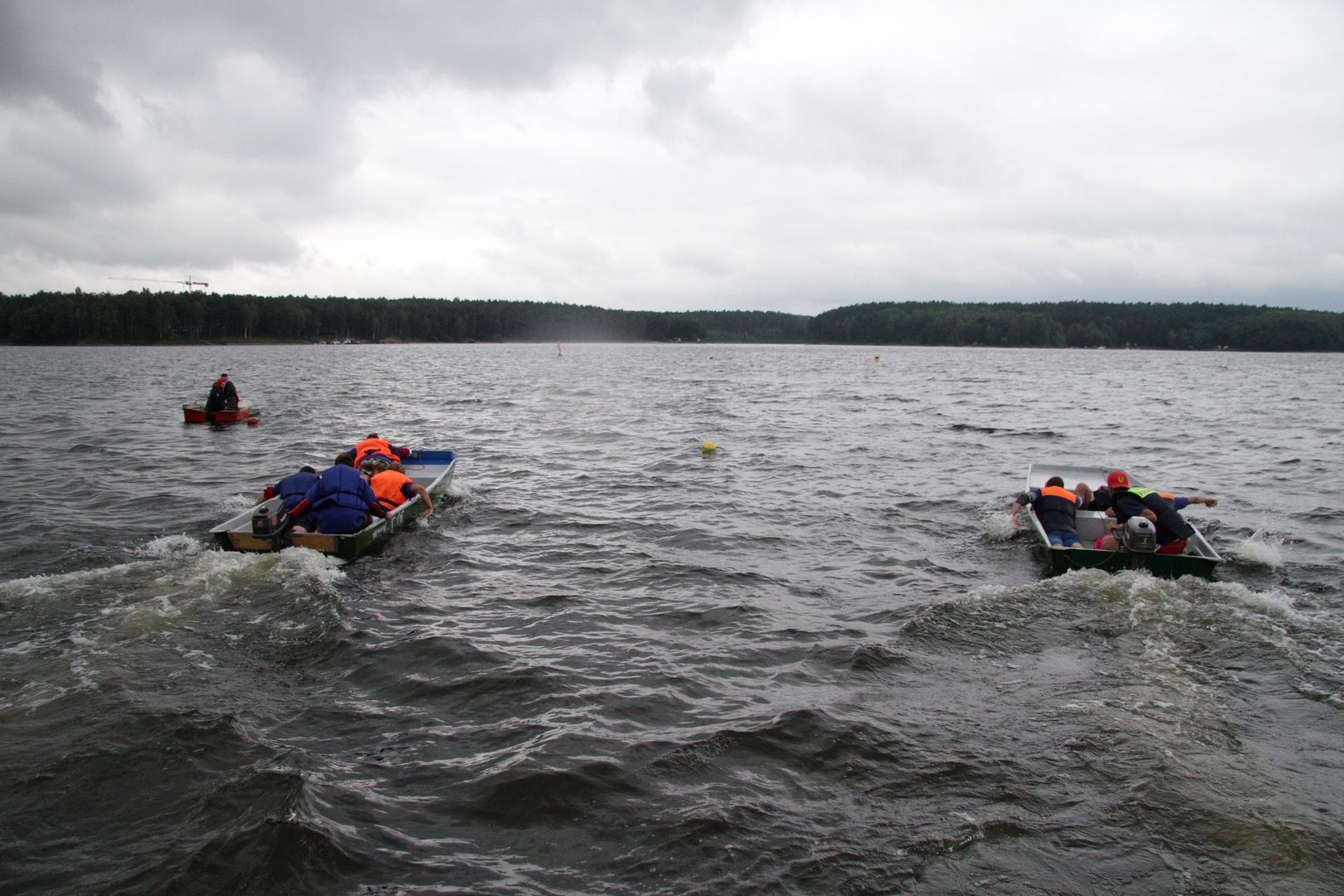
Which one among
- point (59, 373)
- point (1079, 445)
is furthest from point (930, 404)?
point (59, 373)

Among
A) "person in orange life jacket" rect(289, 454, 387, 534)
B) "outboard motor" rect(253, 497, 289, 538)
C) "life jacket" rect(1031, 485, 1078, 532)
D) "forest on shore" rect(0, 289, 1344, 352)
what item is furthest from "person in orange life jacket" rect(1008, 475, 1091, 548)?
"forest on shore" rect(0, 289, 1344, 352)

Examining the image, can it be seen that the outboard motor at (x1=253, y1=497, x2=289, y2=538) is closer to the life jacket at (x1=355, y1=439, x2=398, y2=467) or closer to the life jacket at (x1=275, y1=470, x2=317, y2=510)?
the life jacket at (x1=275, y1=470, x2=317, y2=510)

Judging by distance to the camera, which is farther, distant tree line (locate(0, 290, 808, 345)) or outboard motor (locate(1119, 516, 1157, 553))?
distant tree line (locate(0, 290, 808, 345))

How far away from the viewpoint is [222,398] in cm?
2745

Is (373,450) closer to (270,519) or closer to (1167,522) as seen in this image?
(270,519)

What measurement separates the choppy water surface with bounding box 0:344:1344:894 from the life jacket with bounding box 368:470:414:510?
77cm

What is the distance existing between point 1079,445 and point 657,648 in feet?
69.7

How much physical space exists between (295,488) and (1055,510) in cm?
1225

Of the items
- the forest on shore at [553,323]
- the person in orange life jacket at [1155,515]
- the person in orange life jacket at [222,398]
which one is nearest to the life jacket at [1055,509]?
the person in orange life jacket at [1155,515]

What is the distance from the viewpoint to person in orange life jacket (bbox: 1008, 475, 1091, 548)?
12.1 metres

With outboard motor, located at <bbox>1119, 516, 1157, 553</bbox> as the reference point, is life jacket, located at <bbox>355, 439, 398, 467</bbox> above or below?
above

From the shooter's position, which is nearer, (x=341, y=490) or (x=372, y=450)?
(x=341, y=490)

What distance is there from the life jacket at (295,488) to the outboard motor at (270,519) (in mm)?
105

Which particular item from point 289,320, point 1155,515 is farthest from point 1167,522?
point 289,320
